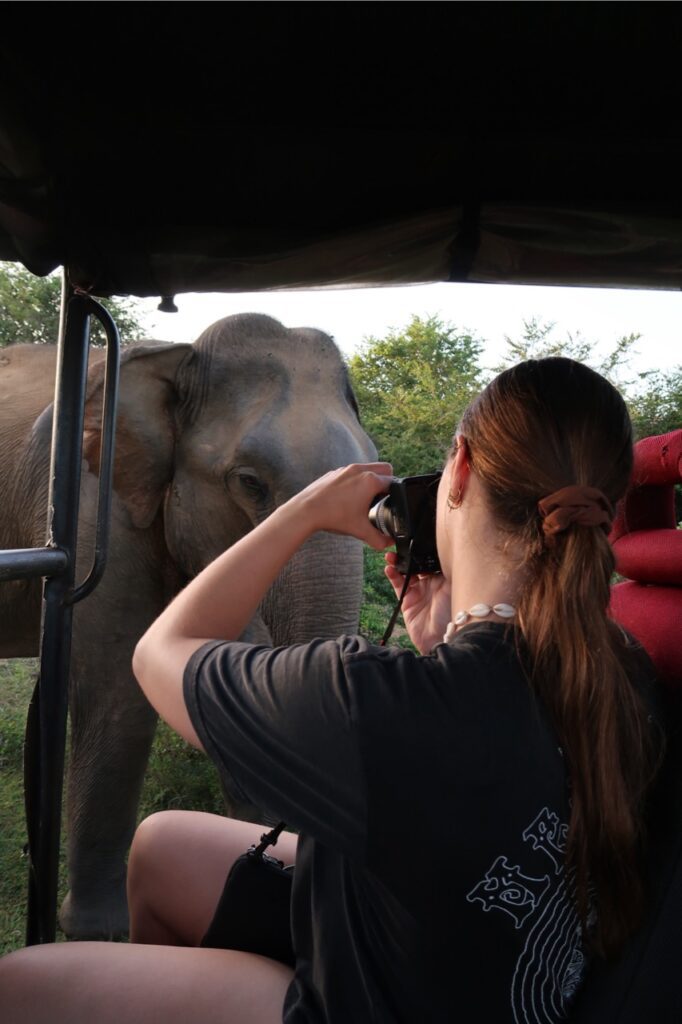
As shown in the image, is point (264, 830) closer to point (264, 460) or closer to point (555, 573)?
point (555, 573)

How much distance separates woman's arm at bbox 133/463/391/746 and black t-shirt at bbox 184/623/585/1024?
8 centimetres

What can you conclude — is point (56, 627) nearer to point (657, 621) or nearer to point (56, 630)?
point (56, 630)

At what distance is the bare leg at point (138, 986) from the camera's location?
1.12 metres

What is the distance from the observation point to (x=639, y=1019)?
1034 mm

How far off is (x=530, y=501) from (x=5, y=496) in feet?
11.4

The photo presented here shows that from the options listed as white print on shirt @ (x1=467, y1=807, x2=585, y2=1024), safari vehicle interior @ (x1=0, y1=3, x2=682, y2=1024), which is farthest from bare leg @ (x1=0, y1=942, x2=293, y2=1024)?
safari vehicle interior @ (x1=0, y1=3, x2=682, y2=1024)

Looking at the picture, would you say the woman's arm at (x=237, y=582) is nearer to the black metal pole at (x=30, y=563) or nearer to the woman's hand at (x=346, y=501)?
the woman's hand at (x=346, y=501)

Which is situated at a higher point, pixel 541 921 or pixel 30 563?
pixel 30 563

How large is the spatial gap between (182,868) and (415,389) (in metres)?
9.89

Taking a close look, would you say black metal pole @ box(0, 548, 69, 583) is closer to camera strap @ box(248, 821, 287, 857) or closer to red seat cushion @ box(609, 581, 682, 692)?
camera strap @ box(248, 821, 287, 857)

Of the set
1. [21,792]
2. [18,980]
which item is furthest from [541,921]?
[21,792]

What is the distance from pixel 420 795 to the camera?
86cm

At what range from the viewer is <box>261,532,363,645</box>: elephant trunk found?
301 cm

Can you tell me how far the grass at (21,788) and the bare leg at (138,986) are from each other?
1.48 meters
